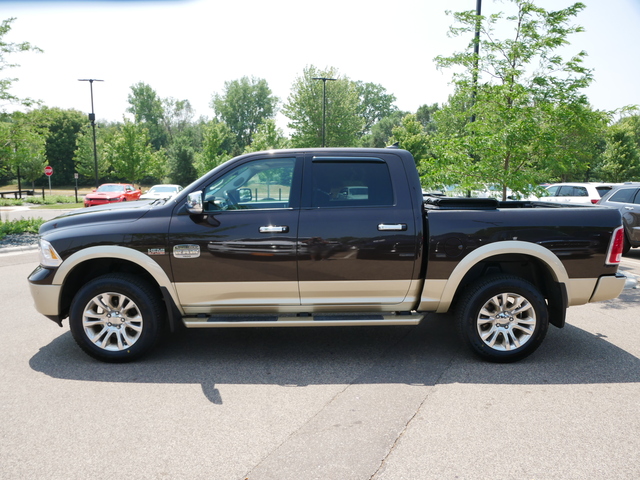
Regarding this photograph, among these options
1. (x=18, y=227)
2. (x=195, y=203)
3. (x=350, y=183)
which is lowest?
(x=18, y=227)

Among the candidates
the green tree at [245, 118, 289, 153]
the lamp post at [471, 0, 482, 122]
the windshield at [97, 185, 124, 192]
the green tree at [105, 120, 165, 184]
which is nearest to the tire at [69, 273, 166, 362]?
the lamp post at [471, 0, 482, 122]

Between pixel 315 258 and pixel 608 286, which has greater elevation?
pixel 315 258

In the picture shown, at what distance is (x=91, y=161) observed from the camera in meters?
55.6

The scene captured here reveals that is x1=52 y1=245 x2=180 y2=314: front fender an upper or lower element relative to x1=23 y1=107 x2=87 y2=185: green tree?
lower

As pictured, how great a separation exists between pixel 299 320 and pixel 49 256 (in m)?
2.44

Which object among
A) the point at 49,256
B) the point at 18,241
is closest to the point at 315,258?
the point at 49,256

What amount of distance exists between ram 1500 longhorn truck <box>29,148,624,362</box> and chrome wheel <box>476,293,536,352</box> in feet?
0.04

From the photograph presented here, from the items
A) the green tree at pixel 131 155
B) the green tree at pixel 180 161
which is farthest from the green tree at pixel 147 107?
the green tree at pixel 131 155

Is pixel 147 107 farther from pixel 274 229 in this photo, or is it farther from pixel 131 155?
pixel 274 229

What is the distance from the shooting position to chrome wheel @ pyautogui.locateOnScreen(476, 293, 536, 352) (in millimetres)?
4723

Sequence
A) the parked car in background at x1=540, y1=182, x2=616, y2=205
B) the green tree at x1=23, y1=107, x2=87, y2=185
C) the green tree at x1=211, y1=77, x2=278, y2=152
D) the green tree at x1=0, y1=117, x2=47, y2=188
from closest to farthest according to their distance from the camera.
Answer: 1. the green tree at x1=0, y1=117, x2=47, y2=188
2. the parked car in background at x1=540, y1=182, x2=616, y2=205
3. the green tree at x1=23, y1=107, x2=87, y2=185
4. the green tree at x1=211, y1=77, x2=278, y2=152

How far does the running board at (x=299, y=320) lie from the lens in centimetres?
458

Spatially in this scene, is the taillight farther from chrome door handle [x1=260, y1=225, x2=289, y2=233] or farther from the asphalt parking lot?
chrome door handle [x1=260, y1=225, x2=289, y2=233]

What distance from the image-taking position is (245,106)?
10019 centimetres
